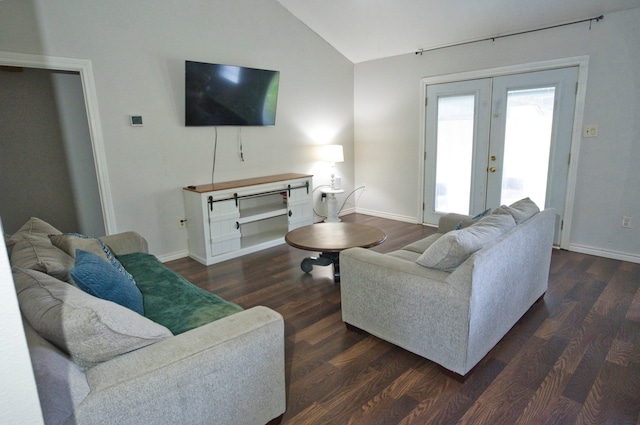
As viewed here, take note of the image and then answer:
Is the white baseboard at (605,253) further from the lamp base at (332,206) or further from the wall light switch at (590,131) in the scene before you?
the lamp base at (332,206)

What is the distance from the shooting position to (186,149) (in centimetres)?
418

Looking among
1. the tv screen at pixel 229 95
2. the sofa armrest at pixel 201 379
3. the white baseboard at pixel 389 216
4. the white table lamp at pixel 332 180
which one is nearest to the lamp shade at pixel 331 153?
the white table lamp at pixel 332 180

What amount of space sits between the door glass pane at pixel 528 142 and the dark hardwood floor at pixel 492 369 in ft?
4.45

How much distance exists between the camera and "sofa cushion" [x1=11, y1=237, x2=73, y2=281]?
1.76 meters

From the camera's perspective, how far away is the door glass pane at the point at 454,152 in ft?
15.7

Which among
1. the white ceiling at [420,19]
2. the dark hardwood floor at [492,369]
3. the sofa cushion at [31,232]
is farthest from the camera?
the white ceiling at [420,19]

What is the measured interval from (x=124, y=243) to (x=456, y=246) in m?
2.50

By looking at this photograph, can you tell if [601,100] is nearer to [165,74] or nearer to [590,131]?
[590,131]

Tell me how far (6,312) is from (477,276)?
6.00ft

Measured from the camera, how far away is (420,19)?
437 cm

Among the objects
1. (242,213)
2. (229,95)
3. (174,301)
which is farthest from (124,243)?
(229,95)

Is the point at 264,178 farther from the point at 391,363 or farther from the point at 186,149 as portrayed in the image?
the point at 391,363

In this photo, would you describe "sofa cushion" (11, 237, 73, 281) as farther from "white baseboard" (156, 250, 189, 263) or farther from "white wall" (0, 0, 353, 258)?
"white baseboard" (156, 250, 189, 263)

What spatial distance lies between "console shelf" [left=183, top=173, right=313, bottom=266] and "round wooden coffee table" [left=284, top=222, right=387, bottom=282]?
94 centimetres
